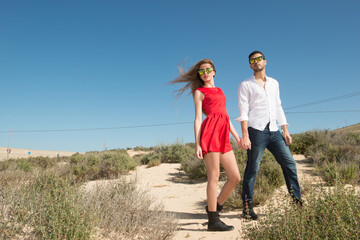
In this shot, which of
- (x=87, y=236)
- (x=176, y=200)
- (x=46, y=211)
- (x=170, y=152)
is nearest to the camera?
(x=87, y=236)

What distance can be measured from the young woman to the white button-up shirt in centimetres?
32

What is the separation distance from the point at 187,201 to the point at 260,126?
319 cm

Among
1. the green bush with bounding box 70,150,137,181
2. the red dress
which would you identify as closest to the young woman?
the red dress

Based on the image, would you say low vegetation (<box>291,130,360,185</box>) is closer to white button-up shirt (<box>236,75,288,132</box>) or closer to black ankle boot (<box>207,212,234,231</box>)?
white button-up shirt (<box>236,75,288,132</box>)

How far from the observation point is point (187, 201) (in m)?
6.15

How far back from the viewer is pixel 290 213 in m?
2.32

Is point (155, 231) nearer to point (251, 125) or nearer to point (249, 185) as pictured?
point (249, 185)

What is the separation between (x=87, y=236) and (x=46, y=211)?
559 mm

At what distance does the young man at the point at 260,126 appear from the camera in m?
3.68

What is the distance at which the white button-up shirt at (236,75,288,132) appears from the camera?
12.2ft

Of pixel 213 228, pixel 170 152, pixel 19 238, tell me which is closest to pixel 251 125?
Result: pixel 213 228

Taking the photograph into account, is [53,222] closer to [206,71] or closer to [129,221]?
[129,221]

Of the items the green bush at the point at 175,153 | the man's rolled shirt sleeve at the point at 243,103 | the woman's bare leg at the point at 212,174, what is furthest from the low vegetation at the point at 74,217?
the green bush at the point at 175,153

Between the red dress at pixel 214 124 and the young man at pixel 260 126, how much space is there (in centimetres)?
33
